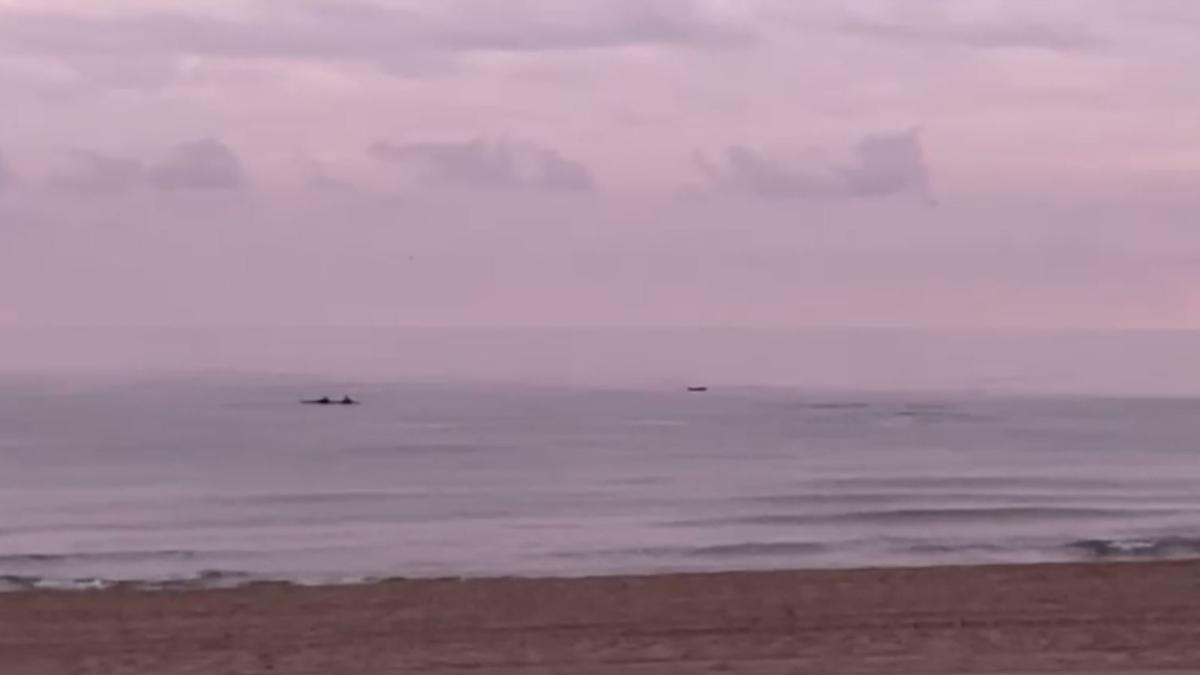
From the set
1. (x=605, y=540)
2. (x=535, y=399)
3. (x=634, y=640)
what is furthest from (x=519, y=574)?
(x=535, y=399)

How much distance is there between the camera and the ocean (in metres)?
25.6

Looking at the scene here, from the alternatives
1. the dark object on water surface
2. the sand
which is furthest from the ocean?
the sand

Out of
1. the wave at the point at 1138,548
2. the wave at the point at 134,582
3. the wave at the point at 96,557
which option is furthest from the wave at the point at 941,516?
the wave at the point at 134,582

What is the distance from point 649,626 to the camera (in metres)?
15.1

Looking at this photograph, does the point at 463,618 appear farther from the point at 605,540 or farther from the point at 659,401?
the point at 659,401

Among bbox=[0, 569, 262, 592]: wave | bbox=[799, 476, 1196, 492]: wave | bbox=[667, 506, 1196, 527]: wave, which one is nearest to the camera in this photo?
bbox=[0, 569, 262, 592]: wave

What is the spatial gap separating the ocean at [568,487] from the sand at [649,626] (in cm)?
465

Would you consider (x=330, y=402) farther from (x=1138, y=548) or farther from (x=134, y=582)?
(x=134, y=582)

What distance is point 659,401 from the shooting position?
87.4m

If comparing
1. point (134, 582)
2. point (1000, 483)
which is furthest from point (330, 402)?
point (134, 582)

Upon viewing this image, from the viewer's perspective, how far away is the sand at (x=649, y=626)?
42.5 ft

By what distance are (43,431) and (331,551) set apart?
38.0 m

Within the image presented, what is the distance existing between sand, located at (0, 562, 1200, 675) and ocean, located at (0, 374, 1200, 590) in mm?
4653

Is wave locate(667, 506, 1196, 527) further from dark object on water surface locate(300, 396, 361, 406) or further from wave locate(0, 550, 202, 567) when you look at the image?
dark object on water surface locate(300, 396, 361, 406)
